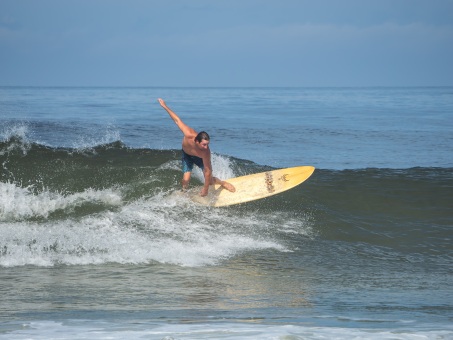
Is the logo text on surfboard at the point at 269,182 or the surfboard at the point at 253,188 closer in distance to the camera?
the surfboard at the point at 253,188

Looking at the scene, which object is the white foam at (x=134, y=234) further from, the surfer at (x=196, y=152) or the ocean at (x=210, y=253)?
the surfer at (x=196, y=152)

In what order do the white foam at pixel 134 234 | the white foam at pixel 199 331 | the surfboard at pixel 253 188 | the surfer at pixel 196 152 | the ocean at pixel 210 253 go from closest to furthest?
the white foam at pixel 199 331
the ocean at pixel 210 253
the white foam at pixel 134 234
the surfer at pixel 196 152
the surfboard at pixel 253 188

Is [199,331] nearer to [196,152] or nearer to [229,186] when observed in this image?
[196,152]

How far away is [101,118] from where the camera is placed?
32625 millimetres

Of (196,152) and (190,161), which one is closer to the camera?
(196,152)

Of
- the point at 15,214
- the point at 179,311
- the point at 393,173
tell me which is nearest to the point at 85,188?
the point at 15,214

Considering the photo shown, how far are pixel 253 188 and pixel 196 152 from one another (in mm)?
1181

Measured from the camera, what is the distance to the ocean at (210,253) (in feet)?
16.4

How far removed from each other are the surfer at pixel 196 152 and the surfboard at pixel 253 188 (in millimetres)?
131

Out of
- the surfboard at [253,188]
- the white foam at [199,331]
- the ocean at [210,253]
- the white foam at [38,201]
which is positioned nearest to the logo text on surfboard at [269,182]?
the surfboard at [253,188]

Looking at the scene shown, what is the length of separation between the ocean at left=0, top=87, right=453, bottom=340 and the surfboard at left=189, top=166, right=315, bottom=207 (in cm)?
20

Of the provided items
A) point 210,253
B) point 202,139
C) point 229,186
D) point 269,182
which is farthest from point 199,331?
point 269,182

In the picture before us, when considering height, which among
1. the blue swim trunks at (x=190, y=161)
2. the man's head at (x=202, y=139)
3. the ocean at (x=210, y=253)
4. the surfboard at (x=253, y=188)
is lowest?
the ocean at (x=210, y=253)

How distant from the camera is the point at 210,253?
8.19m
